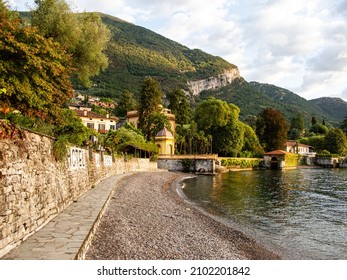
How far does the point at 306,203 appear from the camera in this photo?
20219mm

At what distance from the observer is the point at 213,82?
16762 centimetres

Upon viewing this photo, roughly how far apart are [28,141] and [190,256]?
4677mm

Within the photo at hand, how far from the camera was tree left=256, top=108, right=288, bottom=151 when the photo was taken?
73875 millimetres

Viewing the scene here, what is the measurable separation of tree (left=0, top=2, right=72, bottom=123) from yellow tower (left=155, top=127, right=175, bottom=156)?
121ft

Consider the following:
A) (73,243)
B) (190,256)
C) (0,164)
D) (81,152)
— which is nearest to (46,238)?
(73,243)

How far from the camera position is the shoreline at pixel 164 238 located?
303 inches

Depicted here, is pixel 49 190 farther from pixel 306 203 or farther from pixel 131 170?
pixel 131 170

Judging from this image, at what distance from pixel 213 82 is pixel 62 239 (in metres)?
166

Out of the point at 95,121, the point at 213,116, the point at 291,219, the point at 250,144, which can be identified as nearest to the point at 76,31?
the point at 291,219

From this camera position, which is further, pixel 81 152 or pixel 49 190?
pixel 81 152

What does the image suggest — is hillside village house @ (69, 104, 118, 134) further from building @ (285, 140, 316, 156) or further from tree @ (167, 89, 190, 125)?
building @ (285, 140, 316, 156)

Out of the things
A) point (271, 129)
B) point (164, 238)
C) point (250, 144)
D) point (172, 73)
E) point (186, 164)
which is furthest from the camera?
point (172, 73)

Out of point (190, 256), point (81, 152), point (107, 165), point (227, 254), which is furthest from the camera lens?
point (107, 165)

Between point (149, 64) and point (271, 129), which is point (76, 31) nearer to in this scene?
point (271, 129)
